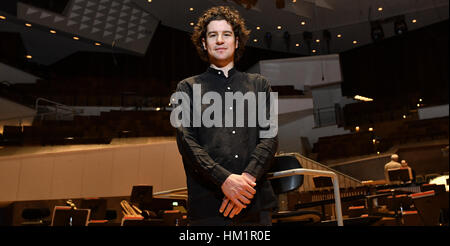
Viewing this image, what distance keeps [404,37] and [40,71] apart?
1112cm

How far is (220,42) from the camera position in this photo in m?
1.31

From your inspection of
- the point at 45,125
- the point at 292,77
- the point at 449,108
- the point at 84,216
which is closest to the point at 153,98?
the point at 45,125

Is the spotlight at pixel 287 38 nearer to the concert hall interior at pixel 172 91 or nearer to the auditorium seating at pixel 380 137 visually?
the concert hall interior at pixel 172 91

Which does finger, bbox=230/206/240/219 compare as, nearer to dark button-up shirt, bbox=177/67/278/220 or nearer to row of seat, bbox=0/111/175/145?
dark button-up shirt, bbox=177/67/278/220

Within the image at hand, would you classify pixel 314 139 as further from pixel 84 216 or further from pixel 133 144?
pixel 84 216

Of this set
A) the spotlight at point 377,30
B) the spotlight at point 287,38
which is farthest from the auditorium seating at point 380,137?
the spotlight at point 287,38

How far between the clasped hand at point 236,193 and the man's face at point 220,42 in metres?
0.45

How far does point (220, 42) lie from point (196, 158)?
443 mm

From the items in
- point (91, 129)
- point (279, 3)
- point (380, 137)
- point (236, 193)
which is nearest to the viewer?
point (236, 193)

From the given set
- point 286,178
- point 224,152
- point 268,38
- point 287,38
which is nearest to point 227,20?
point 224,152

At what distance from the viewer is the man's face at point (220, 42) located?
4.32 feet

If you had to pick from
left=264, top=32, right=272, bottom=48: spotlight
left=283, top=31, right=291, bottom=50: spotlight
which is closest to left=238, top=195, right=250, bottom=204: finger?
left=264, top=32, right=272, bottom=48: spotlight

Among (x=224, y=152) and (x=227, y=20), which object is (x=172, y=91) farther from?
(x=224, y=152)

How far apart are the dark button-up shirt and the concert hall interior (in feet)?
14.7
